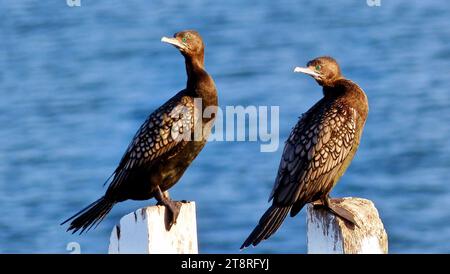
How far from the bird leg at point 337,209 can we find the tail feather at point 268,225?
0.68 ft

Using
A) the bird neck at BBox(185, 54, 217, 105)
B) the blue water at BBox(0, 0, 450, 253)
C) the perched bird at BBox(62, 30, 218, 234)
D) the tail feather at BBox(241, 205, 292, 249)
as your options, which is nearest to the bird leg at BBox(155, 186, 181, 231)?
the perched bird at BBox(62, 30, 218, 234)

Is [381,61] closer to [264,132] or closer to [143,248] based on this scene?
[264,132]

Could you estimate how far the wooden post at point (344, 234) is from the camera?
716 centimetres

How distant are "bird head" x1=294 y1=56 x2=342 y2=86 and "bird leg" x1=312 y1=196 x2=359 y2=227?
3.02ft

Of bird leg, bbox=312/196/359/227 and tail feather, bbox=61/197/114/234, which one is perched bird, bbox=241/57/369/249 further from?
tail feather, bbox=61/197/114/234

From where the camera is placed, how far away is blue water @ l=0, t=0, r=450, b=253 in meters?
15.4

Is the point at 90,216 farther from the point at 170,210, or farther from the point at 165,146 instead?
the point at 170,210

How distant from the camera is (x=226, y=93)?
18.7 metres

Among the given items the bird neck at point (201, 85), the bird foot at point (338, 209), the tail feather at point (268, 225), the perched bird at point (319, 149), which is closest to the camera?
the bird foot at point (338, 209)

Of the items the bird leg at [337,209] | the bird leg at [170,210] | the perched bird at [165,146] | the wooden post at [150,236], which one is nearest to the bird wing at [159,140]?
the perched bird at [165,146]

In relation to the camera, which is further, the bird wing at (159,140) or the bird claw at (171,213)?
the bird wing at (159,140)

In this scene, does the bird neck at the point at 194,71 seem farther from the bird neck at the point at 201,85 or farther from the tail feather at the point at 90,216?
the tail feather at the point at 90,216

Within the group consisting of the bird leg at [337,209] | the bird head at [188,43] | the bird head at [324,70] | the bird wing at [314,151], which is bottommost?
the bird leg at [337,209]

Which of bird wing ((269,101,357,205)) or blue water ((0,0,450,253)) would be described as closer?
bird wing ((269,101,357,205))
